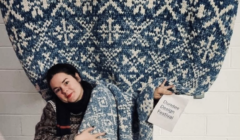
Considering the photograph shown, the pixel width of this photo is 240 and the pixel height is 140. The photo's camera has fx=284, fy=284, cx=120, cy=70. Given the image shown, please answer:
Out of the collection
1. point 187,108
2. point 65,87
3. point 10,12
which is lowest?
point 187,108

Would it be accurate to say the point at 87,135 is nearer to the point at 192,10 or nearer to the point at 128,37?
the point at 128,37

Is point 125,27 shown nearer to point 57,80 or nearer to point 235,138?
point 57,80

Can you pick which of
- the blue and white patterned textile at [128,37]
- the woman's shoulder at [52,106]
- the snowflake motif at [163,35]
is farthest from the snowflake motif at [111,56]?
the woman's shoulder at [52,106]

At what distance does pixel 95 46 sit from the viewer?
801mm

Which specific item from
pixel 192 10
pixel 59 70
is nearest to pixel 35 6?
pixel 59 70

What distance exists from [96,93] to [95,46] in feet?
0.43

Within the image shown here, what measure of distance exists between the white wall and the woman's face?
394mm

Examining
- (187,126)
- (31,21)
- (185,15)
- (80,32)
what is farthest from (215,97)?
(31,21)

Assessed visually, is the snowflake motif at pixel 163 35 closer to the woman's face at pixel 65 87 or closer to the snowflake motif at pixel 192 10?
the snowflake motif at pixel 192 10

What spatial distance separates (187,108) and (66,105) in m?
0.54

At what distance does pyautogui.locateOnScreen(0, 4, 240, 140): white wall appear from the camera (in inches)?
43.2

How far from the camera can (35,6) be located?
0.74 meters

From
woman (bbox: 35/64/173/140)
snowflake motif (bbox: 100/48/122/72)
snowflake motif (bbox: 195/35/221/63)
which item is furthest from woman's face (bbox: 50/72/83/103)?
snowflake motif (bbox: 195/35/221/63)

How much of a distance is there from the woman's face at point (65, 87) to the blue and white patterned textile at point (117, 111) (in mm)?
48
